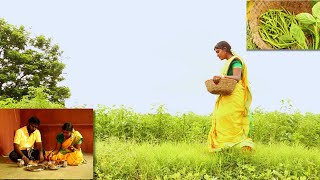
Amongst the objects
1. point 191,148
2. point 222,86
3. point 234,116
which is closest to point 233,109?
point 234,116

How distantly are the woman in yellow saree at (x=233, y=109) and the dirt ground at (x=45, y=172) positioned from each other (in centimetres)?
123

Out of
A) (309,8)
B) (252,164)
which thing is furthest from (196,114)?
(309,8)

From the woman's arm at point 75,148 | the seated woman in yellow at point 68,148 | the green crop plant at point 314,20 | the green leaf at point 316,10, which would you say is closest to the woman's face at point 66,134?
the seated woman in yellow at point 68,148

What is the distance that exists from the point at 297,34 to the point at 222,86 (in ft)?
4.72

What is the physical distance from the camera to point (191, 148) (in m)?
6.03

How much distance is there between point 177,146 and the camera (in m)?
6.12

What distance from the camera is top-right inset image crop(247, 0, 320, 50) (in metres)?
6.50

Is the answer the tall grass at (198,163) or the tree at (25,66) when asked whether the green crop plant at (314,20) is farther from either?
the tree at (25,66)

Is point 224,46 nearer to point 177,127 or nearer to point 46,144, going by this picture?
point 177,127

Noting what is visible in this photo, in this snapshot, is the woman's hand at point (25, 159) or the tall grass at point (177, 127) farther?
the tall grass at point (177, 127)

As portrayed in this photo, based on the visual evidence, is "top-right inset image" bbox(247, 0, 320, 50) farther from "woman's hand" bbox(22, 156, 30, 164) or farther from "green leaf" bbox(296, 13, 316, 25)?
"woman's hand" bbox(22, 156, 30, 164)

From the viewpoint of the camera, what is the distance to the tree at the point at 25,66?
657 cm

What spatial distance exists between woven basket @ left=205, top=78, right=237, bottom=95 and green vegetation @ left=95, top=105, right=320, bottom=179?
0.58 metres

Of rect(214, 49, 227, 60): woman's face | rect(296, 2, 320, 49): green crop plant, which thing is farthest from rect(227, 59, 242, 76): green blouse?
rect(296, 2, 320, 49): green crop plant
